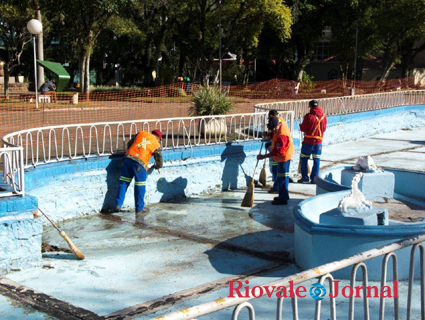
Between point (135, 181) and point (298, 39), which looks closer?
point (135, 181)

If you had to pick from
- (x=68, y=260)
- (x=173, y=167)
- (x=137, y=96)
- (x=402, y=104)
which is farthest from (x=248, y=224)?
(x=137, y=96)

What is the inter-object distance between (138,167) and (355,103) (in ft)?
34.9

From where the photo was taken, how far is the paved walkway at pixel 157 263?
16.3 feet

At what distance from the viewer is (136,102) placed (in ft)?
69.5

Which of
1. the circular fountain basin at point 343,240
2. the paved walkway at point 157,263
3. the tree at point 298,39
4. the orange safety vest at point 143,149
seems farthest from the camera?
the tree at point 298,39

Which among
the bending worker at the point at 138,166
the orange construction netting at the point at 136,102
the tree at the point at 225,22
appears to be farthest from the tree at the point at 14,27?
the bending worker at the point at 138,166

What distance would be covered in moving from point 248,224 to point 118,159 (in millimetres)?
2365

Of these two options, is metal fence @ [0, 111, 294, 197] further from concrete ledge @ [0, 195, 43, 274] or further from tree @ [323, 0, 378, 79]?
tree @ [323, 0, 378, 79]

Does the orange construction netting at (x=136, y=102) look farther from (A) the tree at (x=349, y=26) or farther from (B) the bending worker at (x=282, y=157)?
(A) the tree at (x=349, y=26)

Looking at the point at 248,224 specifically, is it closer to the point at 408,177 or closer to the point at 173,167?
the point at 173,167

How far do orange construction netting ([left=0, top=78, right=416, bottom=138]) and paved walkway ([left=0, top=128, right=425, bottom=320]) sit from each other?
18.7 ft

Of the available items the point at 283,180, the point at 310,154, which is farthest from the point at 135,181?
the point at 310,154

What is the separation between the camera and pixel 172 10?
115 feet

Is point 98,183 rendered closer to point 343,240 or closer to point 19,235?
point 19,235
